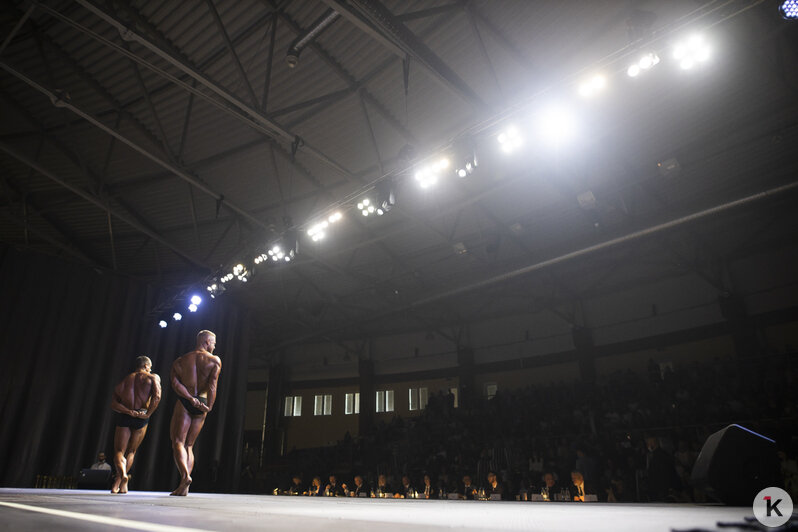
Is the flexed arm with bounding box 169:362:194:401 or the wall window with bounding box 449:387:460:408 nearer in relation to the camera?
the flexed arm with bounding box 169:362:194:401

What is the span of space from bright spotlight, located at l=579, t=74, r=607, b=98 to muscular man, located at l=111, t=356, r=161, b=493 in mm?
7115

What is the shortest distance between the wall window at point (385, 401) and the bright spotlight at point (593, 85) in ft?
58.1

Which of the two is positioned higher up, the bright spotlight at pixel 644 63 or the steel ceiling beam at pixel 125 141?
the steel ceiling beam at pixel 125 141

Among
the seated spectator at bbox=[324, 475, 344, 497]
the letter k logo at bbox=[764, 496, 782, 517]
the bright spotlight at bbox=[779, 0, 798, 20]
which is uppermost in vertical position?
the bright spotlight at bbox=[779, 0, 798, 20]

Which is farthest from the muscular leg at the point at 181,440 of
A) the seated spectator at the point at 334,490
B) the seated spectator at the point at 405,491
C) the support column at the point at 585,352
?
the support column at the point at 585,352

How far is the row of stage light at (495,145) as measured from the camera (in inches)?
246

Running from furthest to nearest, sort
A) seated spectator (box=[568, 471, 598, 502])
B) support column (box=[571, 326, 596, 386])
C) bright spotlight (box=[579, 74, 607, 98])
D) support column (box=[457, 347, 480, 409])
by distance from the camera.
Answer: support column (box=[457, 347, 480, 409]) → support column (box=[571, 326, 596, 386]) → seated spectator (box=[568, 471, 598, 502]) → bright spotlight (box=[579, 74, 607, 98])

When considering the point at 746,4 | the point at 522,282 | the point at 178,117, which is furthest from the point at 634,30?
the point at 522,282

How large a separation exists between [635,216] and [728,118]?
120 inches

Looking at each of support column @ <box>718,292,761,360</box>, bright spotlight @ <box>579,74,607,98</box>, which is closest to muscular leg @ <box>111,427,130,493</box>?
bright spotlight @ <box>579,74,607,98</box>

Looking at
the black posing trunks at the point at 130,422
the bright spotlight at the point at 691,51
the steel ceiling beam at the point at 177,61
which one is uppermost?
the steel ceiling beam at the point at 177,61

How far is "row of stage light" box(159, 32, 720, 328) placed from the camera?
6.25 metres

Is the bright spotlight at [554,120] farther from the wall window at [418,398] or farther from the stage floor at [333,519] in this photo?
the wall window at [418,398]

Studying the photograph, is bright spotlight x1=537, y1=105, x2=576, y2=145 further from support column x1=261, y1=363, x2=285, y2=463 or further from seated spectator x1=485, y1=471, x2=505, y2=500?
support column x1=261, y1=363, x2=285, y2=463
